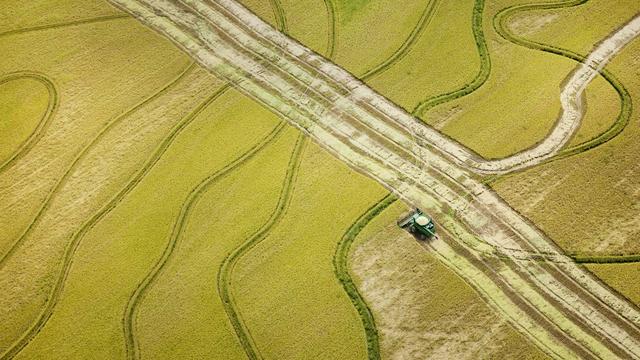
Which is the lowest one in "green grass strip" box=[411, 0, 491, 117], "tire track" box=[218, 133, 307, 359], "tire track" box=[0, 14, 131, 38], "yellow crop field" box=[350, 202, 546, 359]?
"yellow crop field" box=[350, 202, 546, 359]

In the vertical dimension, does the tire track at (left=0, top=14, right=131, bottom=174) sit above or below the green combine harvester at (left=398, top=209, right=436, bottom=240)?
above

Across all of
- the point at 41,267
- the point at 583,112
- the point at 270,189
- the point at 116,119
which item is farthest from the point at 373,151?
the point at 41,267

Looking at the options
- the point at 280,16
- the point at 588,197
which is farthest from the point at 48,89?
the point at 588,197

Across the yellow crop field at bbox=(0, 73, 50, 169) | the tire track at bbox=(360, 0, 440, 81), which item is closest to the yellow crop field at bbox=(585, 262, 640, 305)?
the tire track at bbox=(360, 0, 440, 81)

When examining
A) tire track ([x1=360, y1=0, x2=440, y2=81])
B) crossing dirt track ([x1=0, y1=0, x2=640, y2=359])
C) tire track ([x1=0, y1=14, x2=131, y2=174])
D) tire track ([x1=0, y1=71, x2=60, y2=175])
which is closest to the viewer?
crossing dirt track ([x1=0, y1=0, x2=640, y2=359])

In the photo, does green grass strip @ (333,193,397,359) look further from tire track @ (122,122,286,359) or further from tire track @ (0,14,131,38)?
tire track @ (0,14,131,38)

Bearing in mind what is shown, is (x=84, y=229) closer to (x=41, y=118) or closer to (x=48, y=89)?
(x=41, y=118)
